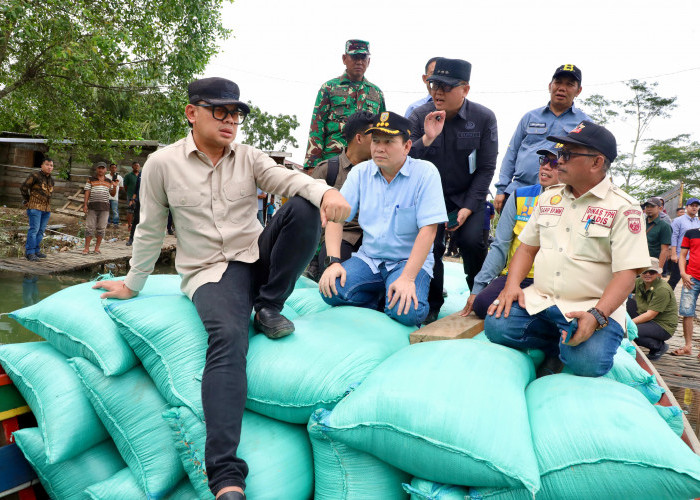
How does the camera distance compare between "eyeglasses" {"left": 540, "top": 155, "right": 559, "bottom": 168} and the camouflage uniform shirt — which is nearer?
"eyeglasses" {"left": 540, "top": 155, "right": 559, "bottom": 168}

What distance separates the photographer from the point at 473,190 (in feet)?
10.6

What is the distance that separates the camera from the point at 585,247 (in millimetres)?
2057

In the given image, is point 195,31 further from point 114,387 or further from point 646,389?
point 646,389

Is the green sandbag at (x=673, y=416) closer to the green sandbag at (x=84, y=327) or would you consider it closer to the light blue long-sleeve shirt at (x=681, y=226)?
the green sandbag at (x=84, y=327)

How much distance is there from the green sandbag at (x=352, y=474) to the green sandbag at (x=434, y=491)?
10cm

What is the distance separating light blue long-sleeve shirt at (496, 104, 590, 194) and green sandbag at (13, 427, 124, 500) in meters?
2.76

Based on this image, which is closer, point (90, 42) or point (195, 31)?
point (90, 42)

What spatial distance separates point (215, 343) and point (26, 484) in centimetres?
108

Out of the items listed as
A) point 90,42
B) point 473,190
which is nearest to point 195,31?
point 90,42

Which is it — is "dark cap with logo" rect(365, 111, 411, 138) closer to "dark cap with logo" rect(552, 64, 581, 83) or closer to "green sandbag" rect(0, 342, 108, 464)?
"dark cap with logo" rect(552, 64, 581, 83)

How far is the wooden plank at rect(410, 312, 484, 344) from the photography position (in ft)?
7.19

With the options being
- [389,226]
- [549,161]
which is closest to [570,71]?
[549,161]

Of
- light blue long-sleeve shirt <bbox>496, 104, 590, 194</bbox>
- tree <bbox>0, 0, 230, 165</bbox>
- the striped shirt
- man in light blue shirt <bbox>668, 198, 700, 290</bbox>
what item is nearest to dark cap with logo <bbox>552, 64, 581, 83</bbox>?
light blue long-sleeve shirt <bbox>496, 104, 590, 194</bbox>

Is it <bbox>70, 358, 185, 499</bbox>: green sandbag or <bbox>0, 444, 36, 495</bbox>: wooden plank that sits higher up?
→ <bbox>70, 358, 185, 499</bbox>: green sandbag
